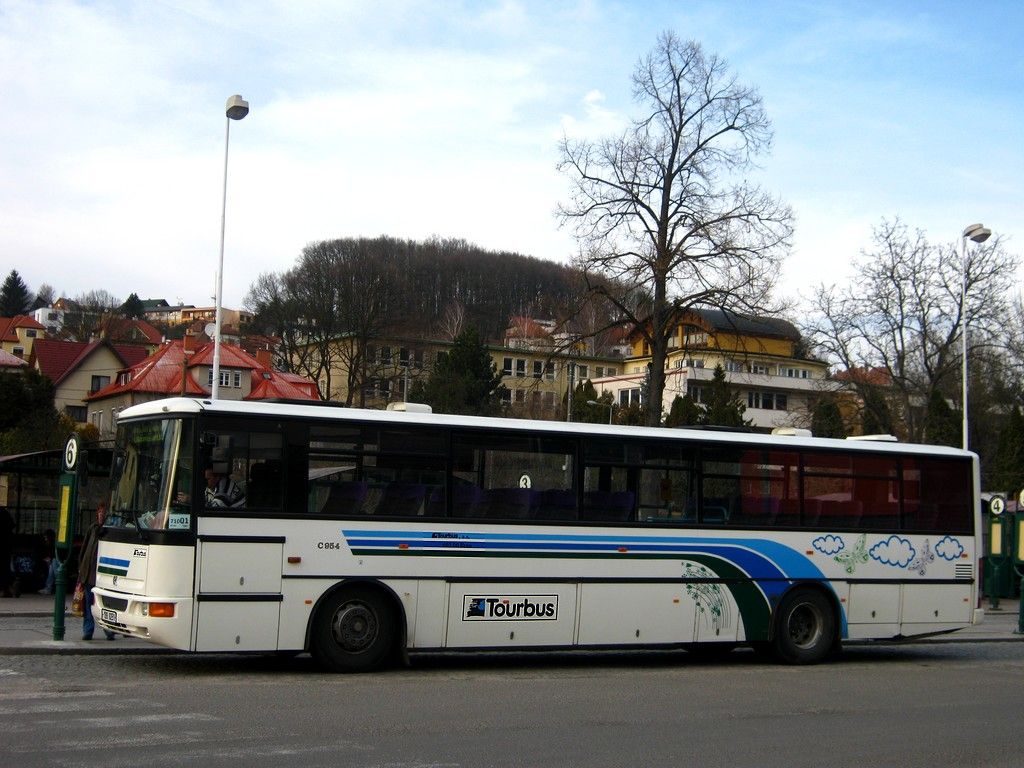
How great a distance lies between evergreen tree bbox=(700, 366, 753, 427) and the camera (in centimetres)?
6500

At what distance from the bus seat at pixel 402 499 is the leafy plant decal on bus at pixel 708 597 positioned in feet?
12.4

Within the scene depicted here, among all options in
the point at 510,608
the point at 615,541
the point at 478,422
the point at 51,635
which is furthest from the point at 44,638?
the point at 615,541

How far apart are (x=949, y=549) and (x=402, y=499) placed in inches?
335

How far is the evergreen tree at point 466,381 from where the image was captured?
7181 centimetres

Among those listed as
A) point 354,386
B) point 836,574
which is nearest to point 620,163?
point 836,574

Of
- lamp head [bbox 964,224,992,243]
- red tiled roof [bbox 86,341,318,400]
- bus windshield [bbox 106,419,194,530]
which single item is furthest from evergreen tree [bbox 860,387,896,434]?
red tiled roof [bbox 86,341,318,400]

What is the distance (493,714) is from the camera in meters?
11.2

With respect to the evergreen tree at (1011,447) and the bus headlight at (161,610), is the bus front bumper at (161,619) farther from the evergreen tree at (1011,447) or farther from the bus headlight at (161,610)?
the evergreen tree at (1011,447)

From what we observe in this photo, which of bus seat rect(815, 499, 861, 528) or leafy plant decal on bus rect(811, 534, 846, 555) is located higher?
bus seat rect(815, 499, 861, 528)

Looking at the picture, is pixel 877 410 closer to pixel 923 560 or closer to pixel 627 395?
pixel 923 560

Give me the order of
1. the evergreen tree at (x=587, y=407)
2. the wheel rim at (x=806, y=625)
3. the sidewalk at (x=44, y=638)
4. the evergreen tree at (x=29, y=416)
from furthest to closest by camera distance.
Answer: the evergreen tree at (x=587, y=407) → the evergreen tree at (x=29, y=416) → the wheel rim at (x=806, y=625) → the sidewalk at (x=44, y=638)

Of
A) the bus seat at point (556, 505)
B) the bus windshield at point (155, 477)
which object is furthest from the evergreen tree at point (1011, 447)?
the bus windshield at point (155, 477)

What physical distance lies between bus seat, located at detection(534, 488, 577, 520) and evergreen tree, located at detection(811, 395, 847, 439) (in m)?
32.7

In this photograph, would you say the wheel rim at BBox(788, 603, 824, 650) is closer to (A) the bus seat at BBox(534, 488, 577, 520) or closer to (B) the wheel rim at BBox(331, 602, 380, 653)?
(A) the bus seat at BBox(534, 488, 577, 520)
